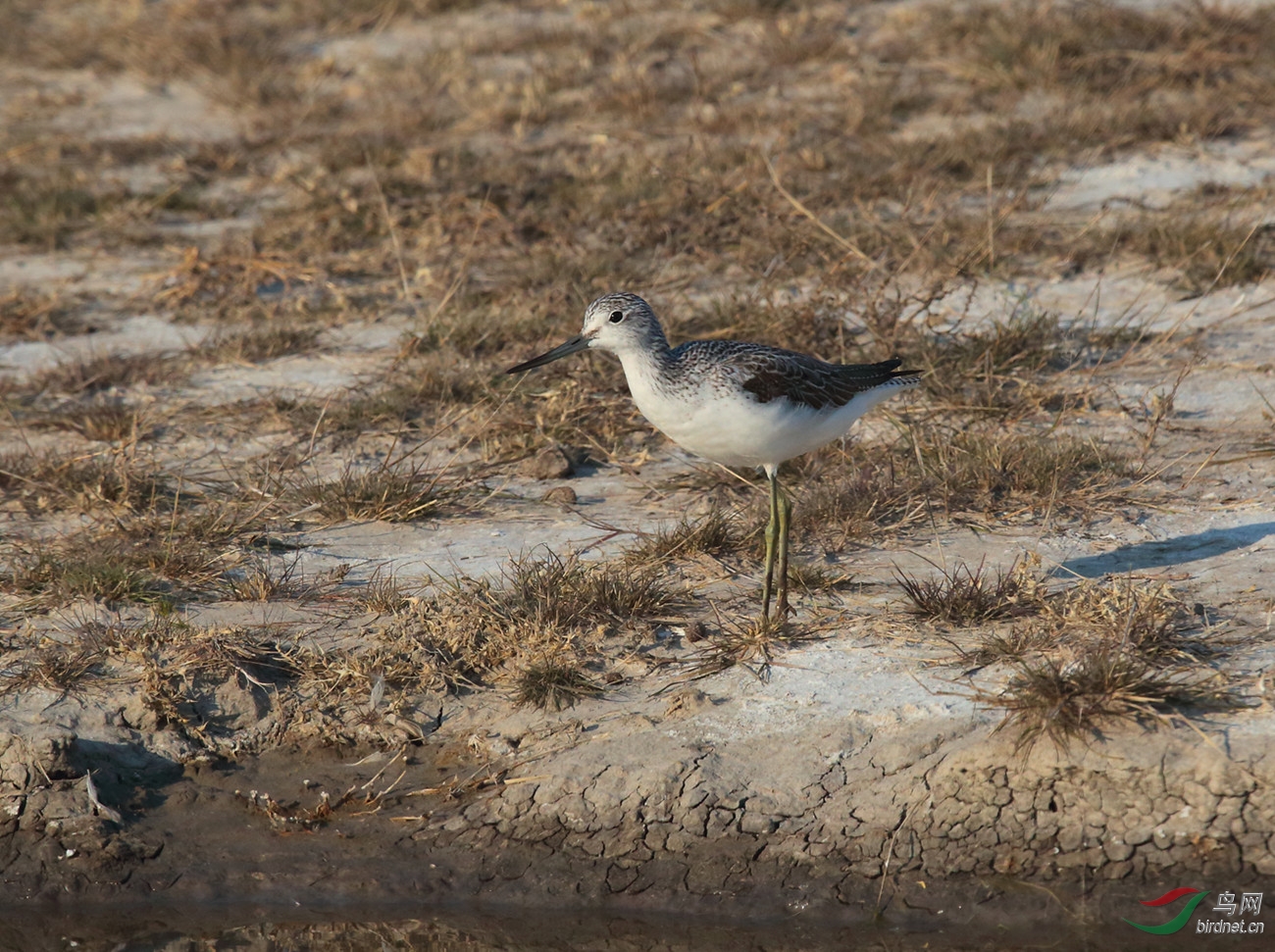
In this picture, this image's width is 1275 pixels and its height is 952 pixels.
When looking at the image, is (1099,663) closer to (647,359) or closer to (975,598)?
(975,598)

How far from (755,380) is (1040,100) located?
19.5ft

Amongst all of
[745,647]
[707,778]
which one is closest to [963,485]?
[745,647]

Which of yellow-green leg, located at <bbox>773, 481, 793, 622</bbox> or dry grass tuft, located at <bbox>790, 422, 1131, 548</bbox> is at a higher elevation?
yellow-green leg, located at <bbox>773, 481, 793, 622</bbox>

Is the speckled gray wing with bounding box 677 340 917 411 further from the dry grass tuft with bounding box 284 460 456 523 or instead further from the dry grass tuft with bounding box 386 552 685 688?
the dry grass tuft with bounding box 284 460 456 523

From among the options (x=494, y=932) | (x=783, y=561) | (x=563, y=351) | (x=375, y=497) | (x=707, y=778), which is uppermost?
(x=563, y=351)

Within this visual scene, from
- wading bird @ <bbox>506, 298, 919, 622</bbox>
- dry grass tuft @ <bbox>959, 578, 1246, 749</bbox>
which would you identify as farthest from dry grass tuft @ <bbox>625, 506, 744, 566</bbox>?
dry grass tuft @ <bbox>959, 578, 1246, 749</bbox>

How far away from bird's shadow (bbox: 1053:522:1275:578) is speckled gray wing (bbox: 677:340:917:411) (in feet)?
3.61

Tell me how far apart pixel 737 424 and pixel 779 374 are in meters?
0.30

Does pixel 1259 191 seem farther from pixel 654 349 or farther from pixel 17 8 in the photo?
pixel 17 8

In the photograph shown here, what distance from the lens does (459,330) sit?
7.50 metres

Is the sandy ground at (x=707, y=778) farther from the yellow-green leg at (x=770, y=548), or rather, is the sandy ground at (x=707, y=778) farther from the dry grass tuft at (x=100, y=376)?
the dry grass tuft at (x=100, y=376)

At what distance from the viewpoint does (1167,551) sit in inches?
220

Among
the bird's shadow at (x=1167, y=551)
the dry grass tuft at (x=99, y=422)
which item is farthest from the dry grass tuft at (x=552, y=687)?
the dry grass tuft at (x=99, y=422)

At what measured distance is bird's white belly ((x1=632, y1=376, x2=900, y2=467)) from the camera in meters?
4.87
